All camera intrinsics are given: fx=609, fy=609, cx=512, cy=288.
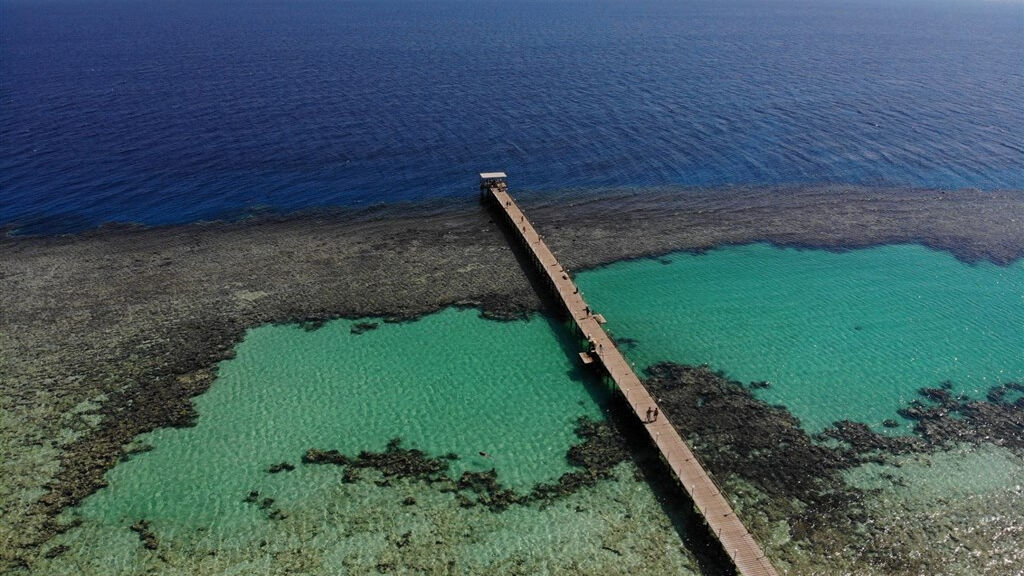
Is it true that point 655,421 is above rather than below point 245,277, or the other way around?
below

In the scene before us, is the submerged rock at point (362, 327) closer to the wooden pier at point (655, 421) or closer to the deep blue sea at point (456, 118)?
the wooden pier at point (655, 421)

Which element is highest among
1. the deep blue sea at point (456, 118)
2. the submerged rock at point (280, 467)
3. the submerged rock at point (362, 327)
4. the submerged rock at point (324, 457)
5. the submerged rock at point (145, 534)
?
the deep blue sea at point (456, 118)

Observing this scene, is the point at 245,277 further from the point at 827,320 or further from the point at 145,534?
the point at 827,320

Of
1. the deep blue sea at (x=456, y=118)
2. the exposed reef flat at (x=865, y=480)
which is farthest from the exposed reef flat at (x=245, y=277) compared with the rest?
the exposed reef flat at (x=865, y=480)

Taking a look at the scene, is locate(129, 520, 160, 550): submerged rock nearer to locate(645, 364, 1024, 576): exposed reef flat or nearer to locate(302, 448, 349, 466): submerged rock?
locate(302, 448, 349, 466): submerged rock

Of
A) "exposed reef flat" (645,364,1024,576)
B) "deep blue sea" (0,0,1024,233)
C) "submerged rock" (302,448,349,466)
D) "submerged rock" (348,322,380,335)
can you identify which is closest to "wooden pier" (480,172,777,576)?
"exposed reef flat" (645,364,1024,576)

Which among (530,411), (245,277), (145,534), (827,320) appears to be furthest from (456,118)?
(145,534)
